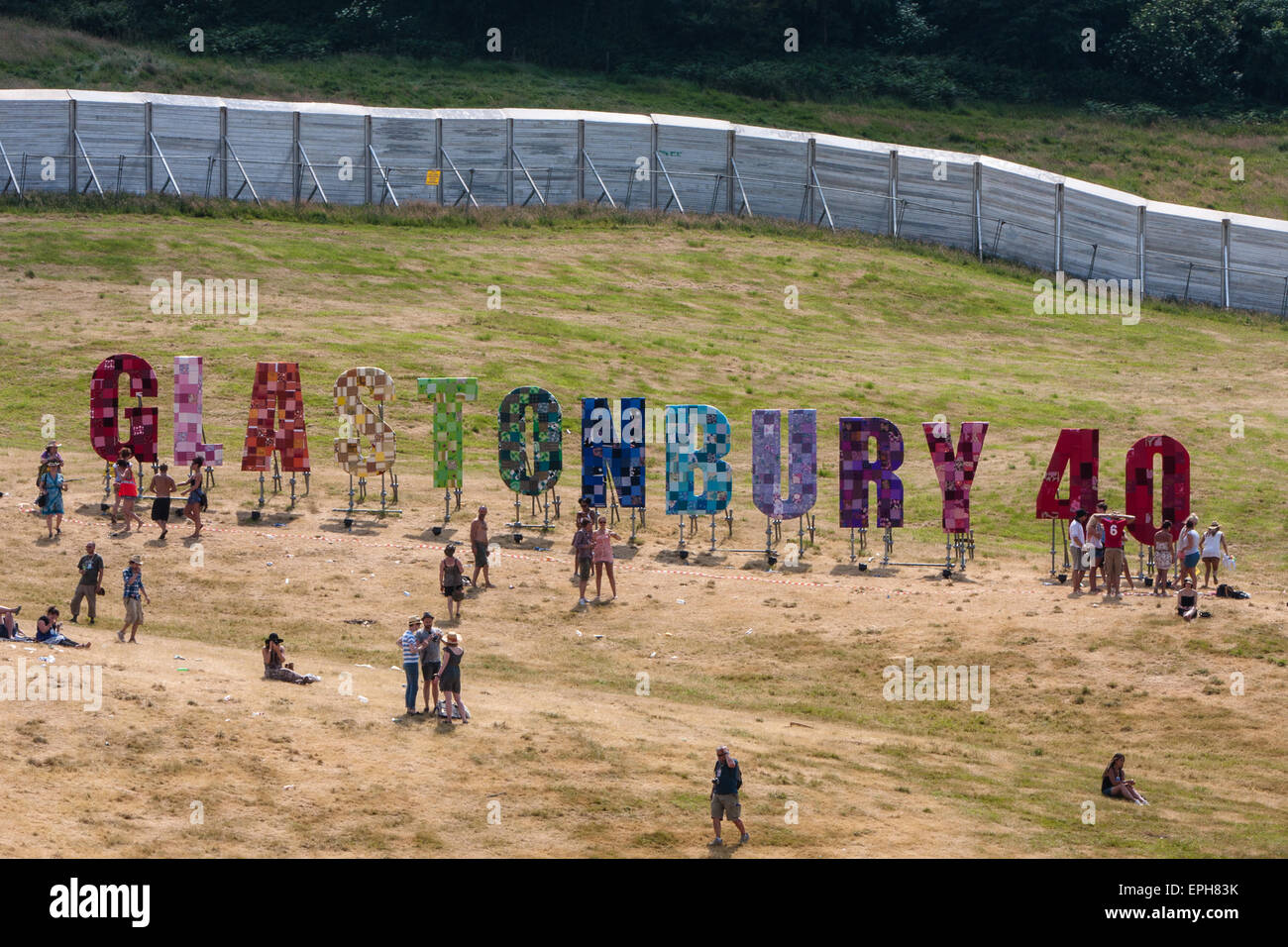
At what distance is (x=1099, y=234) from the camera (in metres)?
72.5

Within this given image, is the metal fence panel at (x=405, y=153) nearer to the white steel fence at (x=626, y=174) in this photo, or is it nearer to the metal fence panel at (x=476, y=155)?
→ the white steel fence at (x=626, y=174)

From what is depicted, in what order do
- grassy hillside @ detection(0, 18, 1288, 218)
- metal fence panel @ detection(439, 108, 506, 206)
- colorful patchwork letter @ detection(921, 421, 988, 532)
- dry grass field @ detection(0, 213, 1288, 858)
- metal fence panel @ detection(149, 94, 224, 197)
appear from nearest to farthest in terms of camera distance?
dry grass field @ detection(0, 213, 1288, 858), colorful patchwork letter @ detection(921, 421, 988, 532), metal fence panel @ detection(149, 94, 224, 197), metal fence panel @ detection(439, 108, 506, 206), grassy hillside @ detection(0, 18, 1288, 218)

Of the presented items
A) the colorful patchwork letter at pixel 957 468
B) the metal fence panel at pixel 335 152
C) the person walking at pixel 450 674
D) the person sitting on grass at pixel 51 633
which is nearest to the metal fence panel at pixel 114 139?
the metal fence panel at pixel 335 152

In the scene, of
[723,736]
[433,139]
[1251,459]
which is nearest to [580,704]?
[723,736]

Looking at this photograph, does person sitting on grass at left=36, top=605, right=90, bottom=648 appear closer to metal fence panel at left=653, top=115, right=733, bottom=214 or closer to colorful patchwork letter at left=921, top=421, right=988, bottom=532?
colorful patchwork letter at left=921, top=421, right=988, bottom=532

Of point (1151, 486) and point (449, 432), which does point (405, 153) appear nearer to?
point (449, 432)

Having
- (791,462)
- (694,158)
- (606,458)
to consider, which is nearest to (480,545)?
(606,458)

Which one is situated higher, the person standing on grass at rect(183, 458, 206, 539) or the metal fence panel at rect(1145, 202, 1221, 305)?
the metal fence panel at rect(1145, 202, 1221, 305)

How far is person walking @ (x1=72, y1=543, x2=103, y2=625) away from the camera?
33.8 meters

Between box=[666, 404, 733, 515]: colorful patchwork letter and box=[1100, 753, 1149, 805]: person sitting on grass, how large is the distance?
14.6m

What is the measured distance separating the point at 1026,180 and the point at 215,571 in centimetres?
4633

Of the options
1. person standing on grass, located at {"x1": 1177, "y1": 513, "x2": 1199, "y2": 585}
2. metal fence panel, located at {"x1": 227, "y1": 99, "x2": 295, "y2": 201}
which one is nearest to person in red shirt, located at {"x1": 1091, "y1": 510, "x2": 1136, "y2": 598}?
person standing on grass, located at {"x1": 1177, "y1": 513, "x2": 1199, "y2": 585}
